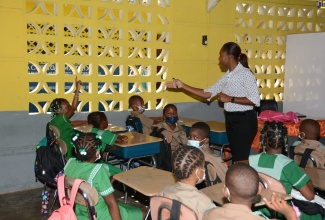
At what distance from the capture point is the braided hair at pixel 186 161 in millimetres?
2424

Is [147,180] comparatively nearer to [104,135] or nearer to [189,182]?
[189,182]

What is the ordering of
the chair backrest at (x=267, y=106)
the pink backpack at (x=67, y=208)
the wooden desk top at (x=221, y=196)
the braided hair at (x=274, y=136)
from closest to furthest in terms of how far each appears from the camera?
the wooden desk top at (x=221, y=196) → the pink backpack at (x=67, y=208) → the braided hair at (x=274, y=136) → the chair backrest at (x=267, y=106)

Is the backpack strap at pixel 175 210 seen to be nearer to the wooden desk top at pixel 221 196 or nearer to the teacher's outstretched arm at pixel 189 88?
the wooden desk top at pixel 221 196

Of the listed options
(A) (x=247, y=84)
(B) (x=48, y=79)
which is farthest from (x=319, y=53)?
(B) (x=48, y=79)

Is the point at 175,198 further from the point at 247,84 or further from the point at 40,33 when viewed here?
the point at 40,33

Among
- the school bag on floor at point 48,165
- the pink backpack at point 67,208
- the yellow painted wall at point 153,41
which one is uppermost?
the yellow painted wall at point 153,41

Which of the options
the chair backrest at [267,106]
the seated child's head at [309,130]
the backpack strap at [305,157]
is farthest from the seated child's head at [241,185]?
the chair backrest at [267,106]

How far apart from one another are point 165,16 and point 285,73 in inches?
106

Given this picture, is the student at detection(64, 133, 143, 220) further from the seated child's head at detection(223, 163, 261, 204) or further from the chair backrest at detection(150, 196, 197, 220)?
the seated child's head at detection(223, 163, 261, 204)

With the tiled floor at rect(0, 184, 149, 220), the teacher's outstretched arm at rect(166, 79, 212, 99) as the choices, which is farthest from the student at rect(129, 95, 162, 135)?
the tiled floor at rect(0, 184, 149, 220)

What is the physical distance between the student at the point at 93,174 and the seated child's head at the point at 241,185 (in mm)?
871

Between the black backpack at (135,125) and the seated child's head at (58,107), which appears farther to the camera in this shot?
the black backpack at (135,125)

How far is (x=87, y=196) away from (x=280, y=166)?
1.27 meters

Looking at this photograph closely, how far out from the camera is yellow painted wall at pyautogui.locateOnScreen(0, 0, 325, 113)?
4988 millimetres
